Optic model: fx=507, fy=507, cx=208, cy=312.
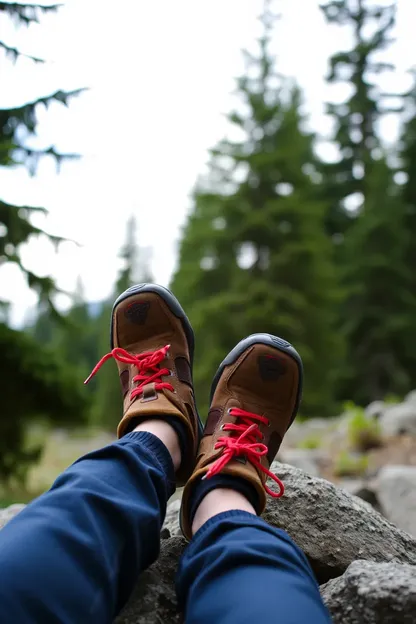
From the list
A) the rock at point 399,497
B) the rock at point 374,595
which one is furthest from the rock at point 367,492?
the rock at point 374,595

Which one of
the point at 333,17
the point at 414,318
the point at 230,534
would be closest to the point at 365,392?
the point at 414,318

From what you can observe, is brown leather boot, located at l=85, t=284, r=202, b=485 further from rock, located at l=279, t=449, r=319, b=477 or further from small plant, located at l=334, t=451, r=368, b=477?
small plant, located at l=334, t=451, r=368, b=477

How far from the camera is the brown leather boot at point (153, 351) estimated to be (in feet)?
6.40

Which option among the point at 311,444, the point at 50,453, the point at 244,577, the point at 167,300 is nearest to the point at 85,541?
the point at 244,577

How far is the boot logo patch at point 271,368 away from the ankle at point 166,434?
0.48m

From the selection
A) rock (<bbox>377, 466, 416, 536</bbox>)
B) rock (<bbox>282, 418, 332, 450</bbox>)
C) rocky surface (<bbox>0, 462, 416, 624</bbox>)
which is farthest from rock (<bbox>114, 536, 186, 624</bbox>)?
rock (<bbox>282, 418, 332, 450</bbox>)

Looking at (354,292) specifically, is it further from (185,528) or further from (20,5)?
(185,528)

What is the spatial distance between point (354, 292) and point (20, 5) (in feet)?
34.9

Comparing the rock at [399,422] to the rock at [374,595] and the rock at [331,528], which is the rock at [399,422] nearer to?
the rock at [331,528]

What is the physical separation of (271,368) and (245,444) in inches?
16.0

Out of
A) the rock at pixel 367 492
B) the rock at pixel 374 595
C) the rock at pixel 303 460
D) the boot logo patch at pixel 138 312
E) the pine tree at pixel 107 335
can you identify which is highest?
the boot logo patch at pixel 138 312

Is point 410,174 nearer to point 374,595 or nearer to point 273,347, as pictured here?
point 273,347

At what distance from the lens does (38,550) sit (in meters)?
1.00

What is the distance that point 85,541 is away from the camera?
1.05 meters
